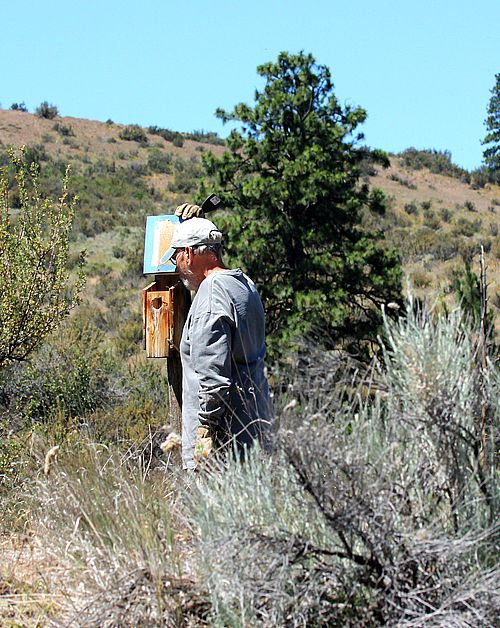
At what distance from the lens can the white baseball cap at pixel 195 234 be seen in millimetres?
3817

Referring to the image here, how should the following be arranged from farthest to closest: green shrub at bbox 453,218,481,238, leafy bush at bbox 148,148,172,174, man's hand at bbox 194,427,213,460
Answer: leafy bush at bbox 148,148,172,174
green shrub at bbox 453,218,481,238
man's hand at bbox 194,427,213,460

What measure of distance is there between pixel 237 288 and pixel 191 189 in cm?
3390

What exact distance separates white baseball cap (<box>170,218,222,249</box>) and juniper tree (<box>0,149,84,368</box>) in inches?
136

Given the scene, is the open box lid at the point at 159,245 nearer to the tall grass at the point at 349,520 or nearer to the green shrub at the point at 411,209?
the tall grass at the point at 349,520

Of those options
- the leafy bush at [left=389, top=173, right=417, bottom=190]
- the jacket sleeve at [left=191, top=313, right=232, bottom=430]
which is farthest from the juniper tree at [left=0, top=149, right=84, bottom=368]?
the leafy bush at [left=389, top=173, right=417, bottom=190]

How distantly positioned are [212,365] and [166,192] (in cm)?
3421

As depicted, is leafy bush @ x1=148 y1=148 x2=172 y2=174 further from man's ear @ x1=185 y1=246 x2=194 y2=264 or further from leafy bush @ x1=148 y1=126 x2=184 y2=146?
man's ear @ x1=185 y1=246 x2=194 y2=264

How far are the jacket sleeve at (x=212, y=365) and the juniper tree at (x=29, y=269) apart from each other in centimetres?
382

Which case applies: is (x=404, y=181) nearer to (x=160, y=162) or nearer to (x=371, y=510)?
(x=160, y=162)

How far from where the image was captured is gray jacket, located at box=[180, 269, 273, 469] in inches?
140

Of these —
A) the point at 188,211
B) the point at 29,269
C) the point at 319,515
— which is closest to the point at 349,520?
the point at 319,515

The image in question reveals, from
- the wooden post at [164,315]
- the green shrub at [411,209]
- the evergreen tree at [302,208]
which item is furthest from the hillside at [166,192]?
the wooden post at [164,315]

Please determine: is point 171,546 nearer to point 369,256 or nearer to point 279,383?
point 279,383

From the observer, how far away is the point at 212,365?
3.55 m
